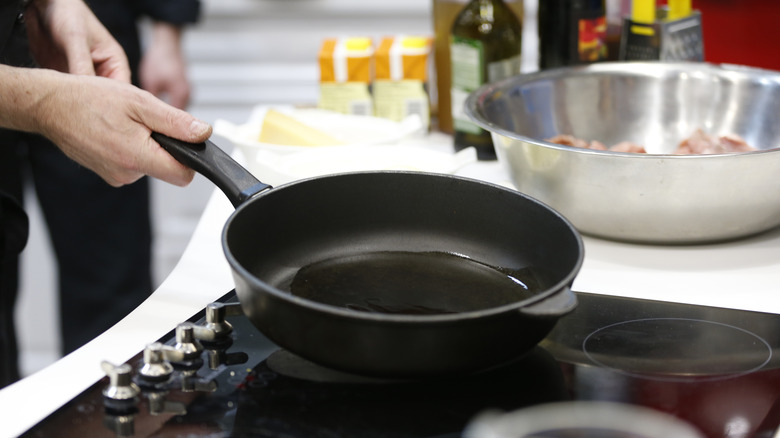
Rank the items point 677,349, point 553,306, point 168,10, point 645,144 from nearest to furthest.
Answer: point 553,306 → point 677,349 → point 645,144 → point 168,10

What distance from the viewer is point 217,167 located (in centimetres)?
76

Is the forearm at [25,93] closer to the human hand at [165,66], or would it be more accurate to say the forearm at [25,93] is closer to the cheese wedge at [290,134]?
the cheese wedge at [290,134]

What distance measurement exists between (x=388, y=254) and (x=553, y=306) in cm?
27

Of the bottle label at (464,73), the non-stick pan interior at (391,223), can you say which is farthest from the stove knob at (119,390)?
the bottle label at (464,73)

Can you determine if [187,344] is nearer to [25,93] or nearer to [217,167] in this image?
[217,167]

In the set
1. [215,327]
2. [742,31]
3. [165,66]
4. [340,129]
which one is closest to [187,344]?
[215,327]

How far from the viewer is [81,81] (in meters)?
0.83

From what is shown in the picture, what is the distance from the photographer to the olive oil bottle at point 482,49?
123cm

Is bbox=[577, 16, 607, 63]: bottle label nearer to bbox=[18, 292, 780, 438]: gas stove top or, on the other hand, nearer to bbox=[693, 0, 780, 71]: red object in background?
bbox=[693, 0, 780, 71]: red object in background

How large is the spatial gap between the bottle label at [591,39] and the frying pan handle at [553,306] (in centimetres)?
74

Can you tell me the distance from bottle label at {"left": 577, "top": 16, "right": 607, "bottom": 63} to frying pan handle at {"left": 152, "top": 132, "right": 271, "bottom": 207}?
0.66 metres

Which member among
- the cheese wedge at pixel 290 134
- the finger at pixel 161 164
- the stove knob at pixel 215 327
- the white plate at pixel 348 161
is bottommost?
the stove knob at pixel 215 327

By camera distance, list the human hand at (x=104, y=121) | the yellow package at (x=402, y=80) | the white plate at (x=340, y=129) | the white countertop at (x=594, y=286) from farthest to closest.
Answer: the yellow package at (x=402, y=80) < the white plate at (x=340, y=129) < the human hand at (x=104, y=121) < the white countertop at (x=594, y=286)

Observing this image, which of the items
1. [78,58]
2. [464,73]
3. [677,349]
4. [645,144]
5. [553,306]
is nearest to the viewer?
[553,306]
